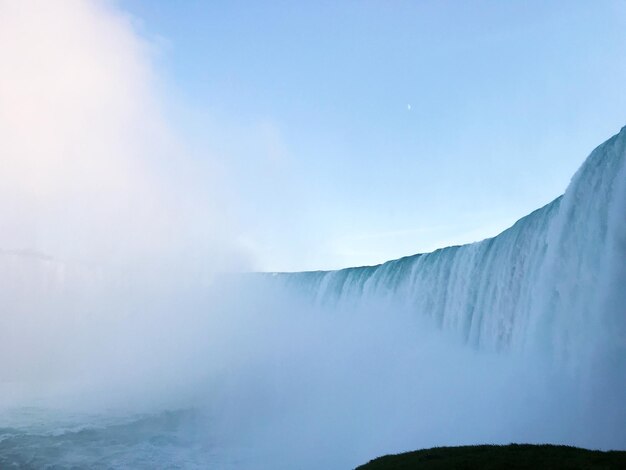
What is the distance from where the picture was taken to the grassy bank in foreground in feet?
24.5

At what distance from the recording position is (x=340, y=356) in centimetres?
3375

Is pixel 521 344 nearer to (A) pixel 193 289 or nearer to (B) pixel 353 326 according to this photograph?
(B) pixel 353 326

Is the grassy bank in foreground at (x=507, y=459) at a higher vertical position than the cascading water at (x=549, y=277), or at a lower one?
lower

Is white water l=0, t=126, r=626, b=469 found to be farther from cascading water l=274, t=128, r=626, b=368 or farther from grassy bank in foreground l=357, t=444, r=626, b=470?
grassy bank in foreground l=357, t=444, r=626, b=470

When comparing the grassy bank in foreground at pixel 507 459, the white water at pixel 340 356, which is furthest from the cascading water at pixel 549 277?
the grassy bank in foreground at pixel 507 459

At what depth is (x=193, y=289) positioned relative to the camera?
2002 inches

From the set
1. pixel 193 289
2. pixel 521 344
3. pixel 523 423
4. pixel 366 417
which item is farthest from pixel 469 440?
pixel 193 289

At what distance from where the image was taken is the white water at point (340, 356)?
51.3ft

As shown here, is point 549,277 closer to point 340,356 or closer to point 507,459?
point 507,459

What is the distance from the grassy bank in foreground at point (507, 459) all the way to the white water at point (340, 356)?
721 centimetres

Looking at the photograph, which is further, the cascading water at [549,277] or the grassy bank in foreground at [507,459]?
the cascading water at [549,277]

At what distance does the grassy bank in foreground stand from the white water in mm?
7207

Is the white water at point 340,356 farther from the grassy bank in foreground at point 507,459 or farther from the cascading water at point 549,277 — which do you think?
the grassy bank in foreground at point 507,459

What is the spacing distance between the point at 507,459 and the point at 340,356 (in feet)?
85.6
